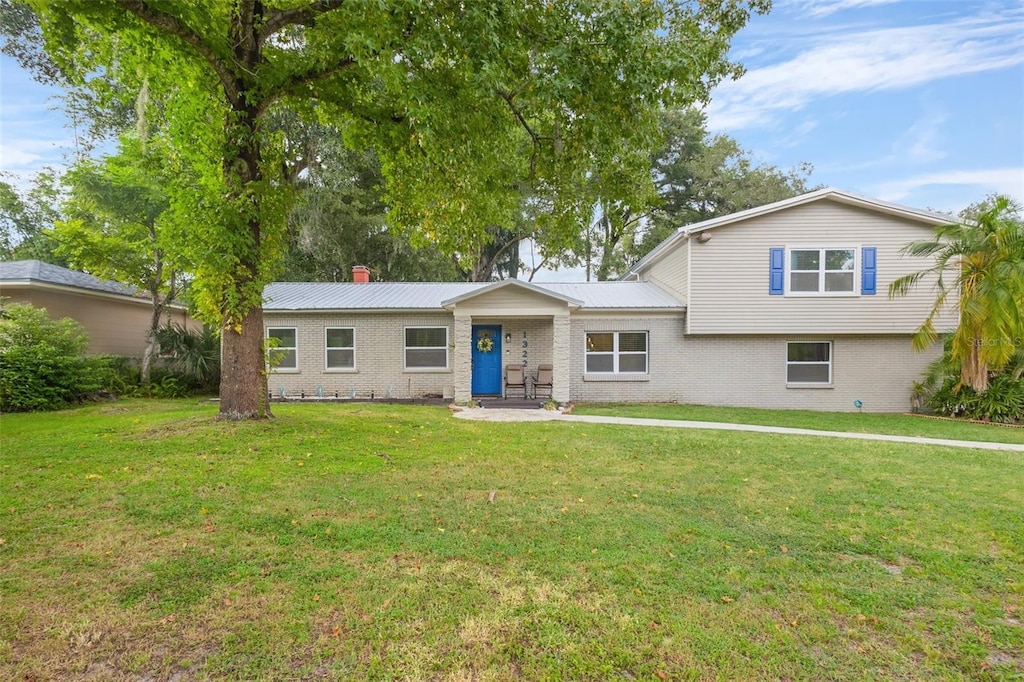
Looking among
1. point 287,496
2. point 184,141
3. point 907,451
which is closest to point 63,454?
point 287,496

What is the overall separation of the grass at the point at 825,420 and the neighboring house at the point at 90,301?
48.9 ft

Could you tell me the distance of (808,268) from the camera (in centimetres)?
1334

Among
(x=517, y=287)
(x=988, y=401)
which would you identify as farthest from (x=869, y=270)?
(x=517, y=287)

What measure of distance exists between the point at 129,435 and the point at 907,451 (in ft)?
40.7

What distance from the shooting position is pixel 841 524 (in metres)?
4.56

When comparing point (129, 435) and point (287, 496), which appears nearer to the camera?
point (287, 496)

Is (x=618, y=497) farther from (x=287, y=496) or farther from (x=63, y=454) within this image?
(x=63, y=454)

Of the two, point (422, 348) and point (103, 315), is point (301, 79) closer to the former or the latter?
point (422, 348)

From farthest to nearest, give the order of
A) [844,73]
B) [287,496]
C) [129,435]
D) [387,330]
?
[387,330], [844,73], [129,435], [287,496]

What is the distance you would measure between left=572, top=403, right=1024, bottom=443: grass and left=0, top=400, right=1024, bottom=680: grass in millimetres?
3849

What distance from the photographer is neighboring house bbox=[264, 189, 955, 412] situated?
13094 mm

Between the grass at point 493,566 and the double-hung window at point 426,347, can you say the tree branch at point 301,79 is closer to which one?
the grass at point 493,566

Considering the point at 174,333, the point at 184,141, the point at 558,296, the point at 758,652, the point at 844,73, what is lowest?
the point at 758,652

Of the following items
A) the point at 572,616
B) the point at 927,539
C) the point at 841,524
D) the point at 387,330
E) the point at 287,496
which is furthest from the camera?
the point at 387,330
